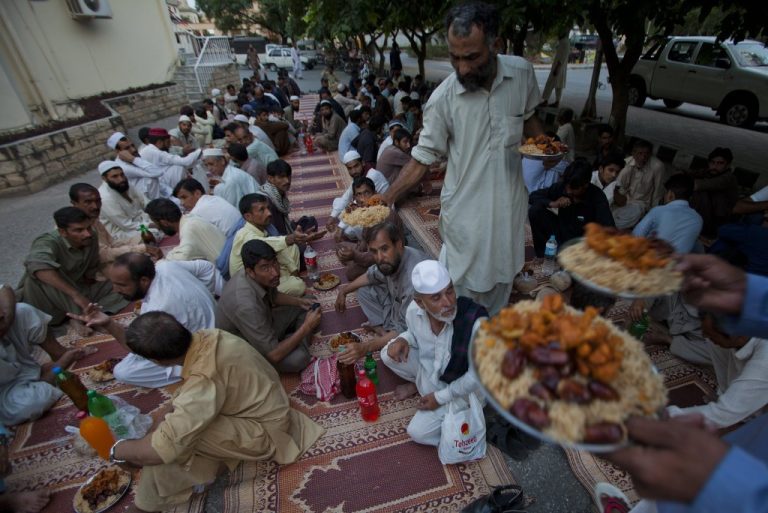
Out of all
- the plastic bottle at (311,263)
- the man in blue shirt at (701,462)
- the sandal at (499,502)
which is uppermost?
the man in blue shirt at (701,462)

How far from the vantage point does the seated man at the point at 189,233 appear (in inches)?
175

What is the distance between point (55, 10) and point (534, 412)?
1688 cm

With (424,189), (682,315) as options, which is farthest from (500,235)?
(424,189)

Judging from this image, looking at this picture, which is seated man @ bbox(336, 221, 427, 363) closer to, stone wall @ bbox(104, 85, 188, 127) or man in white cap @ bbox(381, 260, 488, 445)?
man in white cap @ bbox(381, 260, 488, 445)

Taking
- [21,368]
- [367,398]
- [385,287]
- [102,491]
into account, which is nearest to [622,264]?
[367,398]

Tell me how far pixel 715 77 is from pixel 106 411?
15.1m

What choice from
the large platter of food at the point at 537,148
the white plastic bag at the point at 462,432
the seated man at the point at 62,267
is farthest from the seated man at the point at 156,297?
the large platter of food at the point at 537,148

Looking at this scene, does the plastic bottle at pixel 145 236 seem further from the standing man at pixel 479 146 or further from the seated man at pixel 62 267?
the standing man at pixel 479 146

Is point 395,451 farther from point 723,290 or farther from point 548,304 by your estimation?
point 723,290

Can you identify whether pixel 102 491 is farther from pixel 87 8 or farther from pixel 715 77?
Answer: pixel 87 8

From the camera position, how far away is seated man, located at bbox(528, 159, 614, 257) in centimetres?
447

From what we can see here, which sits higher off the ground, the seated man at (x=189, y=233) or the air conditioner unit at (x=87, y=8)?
the air conditioner unit at (x=87, y=8)

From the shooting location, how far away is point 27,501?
2.69 meters

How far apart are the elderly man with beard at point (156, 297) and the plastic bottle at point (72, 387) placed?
0.98 ft
